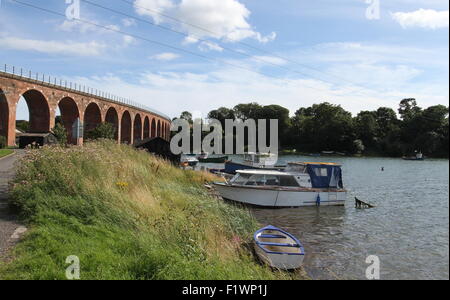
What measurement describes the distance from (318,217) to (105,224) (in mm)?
12649

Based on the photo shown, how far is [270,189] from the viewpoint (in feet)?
64.2

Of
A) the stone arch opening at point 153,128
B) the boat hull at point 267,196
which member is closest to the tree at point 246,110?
the stone arch opening at point 153,128

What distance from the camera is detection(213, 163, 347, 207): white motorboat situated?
19625 millimetres

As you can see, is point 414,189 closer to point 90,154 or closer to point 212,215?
point 212,215

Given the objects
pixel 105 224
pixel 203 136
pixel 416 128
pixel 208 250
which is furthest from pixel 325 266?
pixel 203 136

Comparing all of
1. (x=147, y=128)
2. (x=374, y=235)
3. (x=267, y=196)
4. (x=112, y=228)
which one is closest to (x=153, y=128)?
(x=147, y=128)

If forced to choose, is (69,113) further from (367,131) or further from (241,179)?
(367,131)

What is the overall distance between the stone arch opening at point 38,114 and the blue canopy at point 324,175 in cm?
3134

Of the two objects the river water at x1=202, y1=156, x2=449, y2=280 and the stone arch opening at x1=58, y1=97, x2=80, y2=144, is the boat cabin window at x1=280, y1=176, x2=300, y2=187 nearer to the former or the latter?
the river water at x1=202, y1=156, x2=449, y2=280

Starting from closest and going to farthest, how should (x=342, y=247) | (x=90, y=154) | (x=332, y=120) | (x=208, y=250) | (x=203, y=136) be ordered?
1. (x=208, y=250)
2. (x=90, y=154)
3. (x=342, y=247)
4. (x=203, y=136)
5. (x=332, y=120)

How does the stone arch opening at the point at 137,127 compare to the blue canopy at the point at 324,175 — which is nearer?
Result: the blue canopy at the point at 324,175

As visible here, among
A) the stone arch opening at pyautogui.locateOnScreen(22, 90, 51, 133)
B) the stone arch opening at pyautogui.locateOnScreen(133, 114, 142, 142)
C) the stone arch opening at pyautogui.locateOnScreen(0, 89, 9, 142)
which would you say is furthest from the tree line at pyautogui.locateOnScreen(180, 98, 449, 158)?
the stone arch opening at pyautogui.locateOnScreen(0, 89, 9, 142)

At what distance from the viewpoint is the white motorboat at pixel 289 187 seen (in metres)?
19.6

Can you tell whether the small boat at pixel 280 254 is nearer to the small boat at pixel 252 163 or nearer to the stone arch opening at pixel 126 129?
the small boat at pixel 252 163
